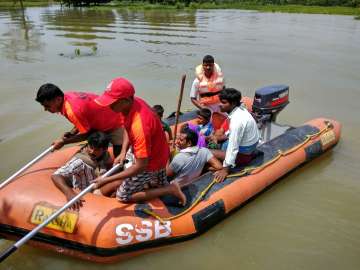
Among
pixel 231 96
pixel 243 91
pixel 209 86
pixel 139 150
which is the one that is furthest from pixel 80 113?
pixel 243 91

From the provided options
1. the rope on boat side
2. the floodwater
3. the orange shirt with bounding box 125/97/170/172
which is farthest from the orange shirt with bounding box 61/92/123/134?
the floodwater

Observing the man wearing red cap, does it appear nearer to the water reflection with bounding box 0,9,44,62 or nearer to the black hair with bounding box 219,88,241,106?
the black hair with bounding box 219,88,241,106

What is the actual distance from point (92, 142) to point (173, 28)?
1840cm


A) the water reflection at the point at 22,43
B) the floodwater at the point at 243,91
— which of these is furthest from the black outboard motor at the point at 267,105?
the water reflection at the point at 22,43

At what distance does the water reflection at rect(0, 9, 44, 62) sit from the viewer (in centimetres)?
1331

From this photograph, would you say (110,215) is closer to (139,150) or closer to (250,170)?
(139,150)

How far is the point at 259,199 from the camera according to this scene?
486 cm

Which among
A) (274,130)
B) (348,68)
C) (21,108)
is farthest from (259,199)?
(348,68)

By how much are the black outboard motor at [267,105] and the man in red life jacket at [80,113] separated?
233 cm

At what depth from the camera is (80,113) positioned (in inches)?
146

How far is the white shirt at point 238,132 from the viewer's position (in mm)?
4062

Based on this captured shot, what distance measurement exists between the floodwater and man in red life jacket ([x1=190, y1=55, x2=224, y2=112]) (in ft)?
5.25

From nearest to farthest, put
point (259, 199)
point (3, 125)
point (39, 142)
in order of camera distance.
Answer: point (259, 199) < point (39, 142) < point (3, 125)

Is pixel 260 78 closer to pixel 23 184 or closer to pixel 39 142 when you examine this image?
pixel 39 142
